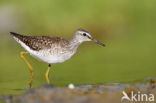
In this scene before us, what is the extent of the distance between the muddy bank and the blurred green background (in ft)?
12.2

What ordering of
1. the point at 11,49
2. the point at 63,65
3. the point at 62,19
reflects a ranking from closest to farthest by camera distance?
the point at 63,65
the point at 11,49
the point at 62,19

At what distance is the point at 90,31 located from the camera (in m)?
24.4

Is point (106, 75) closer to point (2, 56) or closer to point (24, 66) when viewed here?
point (24, 66)

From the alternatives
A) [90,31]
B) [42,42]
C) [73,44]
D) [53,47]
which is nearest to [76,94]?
[53,47]

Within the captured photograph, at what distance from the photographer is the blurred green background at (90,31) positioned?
17000 mm

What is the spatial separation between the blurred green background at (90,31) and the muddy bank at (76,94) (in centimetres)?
371

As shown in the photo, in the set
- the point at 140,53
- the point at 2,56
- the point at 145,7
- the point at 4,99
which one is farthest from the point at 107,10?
the point at 4,99

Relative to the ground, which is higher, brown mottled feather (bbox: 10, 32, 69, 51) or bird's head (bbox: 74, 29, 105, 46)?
bird's head (bbox: 74, 29, 105, 46)

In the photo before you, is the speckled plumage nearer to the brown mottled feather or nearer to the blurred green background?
the brown mottled feather

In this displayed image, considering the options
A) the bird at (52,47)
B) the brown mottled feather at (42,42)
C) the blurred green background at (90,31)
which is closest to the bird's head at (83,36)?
the bird at (52,47)

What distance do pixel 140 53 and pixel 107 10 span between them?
558 centimetres

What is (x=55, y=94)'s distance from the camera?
10742 millimetres

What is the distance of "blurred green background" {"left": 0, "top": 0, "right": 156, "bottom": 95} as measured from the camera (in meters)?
17.0

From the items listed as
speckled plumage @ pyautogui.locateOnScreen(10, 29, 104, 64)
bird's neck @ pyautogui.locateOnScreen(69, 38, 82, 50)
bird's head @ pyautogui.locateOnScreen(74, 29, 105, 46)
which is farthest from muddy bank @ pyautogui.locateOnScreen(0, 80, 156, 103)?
bird's head @ pyautogui.locateOnScreen(74, 29, 105, 46)
